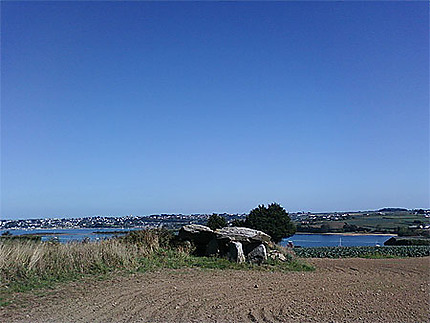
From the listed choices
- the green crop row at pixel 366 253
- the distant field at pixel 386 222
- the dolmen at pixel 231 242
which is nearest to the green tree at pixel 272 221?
the green crop row at pixel 366 253

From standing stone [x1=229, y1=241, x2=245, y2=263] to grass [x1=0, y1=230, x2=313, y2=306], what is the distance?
0.34 meters

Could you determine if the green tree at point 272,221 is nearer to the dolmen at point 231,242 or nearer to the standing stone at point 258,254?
the dolmen at point 231,242

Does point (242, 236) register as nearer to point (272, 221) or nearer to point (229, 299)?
point (272, 221)

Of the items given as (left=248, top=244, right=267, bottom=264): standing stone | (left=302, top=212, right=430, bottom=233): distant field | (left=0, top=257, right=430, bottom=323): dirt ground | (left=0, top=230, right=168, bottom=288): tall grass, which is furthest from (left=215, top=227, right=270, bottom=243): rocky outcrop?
(left=302, top=212, right=430, bottom=233): distant field

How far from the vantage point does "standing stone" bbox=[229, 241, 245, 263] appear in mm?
15125

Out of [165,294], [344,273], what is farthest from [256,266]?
[165,294]

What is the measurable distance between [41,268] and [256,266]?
6.44 meters

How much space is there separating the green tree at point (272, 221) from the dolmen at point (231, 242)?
194 inches

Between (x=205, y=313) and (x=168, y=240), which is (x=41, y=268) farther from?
(x=168, y=240)

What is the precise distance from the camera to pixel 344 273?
13.3 m

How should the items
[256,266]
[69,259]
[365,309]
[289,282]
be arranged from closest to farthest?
[365,309] → [289,282] → [69,259] → [256,266]

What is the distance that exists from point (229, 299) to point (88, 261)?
490cm

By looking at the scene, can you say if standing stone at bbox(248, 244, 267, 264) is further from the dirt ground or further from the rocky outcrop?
the dirt ground

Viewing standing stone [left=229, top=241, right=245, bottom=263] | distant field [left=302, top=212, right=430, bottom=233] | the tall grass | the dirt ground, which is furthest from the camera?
distant field [left=302, top=212, right=430, bottom=233]
